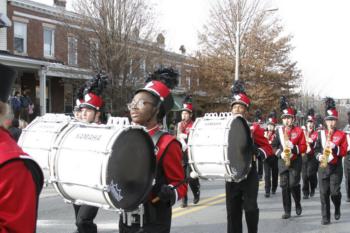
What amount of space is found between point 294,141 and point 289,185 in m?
0.86

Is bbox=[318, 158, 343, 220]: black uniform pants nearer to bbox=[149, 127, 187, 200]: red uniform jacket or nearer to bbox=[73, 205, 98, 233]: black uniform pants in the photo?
bbox=[73, 205, 98, 233]: black uniform pants

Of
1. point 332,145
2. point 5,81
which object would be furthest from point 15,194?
point 332,145

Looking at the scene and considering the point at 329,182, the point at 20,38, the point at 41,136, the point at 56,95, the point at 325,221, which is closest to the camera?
the point at 41,136

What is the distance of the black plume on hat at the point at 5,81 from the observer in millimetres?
2123

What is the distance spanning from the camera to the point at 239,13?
3281 centimetres

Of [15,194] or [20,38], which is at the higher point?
[20,38]

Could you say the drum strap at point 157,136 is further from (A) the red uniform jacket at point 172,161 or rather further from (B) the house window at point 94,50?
(B) the house window at point 94,50

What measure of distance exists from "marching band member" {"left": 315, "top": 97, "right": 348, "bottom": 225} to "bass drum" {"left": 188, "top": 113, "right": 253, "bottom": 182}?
2.91m

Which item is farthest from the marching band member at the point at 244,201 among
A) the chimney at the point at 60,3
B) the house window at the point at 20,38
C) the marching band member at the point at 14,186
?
the chimney at the point at 60,3

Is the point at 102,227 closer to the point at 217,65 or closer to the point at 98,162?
the point at 98,162

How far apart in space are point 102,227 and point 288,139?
3.81m

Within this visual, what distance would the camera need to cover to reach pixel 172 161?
3.81m

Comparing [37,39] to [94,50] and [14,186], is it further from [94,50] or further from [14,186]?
[14,186]

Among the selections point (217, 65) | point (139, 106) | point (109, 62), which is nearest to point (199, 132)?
point (139, 106)
